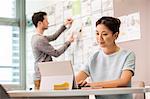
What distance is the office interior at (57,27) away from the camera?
10.3 ft

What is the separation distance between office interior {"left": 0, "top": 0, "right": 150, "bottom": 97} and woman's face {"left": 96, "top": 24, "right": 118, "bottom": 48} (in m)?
0.61

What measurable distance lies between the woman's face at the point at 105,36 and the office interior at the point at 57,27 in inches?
24.2

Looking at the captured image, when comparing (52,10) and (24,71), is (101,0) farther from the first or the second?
(24,71)

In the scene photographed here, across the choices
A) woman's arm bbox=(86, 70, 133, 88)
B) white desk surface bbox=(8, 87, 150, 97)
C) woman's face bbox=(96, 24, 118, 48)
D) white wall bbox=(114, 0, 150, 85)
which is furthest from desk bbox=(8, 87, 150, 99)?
white wall bbox=(114, 0, 150, 85)

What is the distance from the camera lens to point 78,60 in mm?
3973

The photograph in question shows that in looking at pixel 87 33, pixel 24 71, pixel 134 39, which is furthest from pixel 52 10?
pixel 134 39

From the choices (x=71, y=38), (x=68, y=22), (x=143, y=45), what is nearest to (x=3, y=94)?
(x=143, y=45)

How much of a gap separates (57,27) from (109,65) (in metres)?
2.68

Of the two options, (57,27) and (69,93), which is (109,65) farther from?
(57,27)

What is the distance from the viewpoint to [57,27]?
4371mm

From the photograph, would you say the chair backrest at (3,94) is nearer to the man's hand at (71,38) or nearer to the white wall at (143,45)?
the white wall at (143,45)

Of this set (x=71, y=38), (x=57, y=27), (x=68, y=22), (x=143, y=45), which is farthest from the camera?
(x=57, y=27)

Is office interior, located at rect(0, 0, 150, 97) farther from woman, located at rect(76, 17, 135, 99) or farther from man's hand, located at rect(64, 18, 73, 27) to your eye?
woman, located at rect(76, 17, 135, 99)

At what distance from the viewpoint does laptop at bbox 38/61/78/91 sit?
1.62 meters
